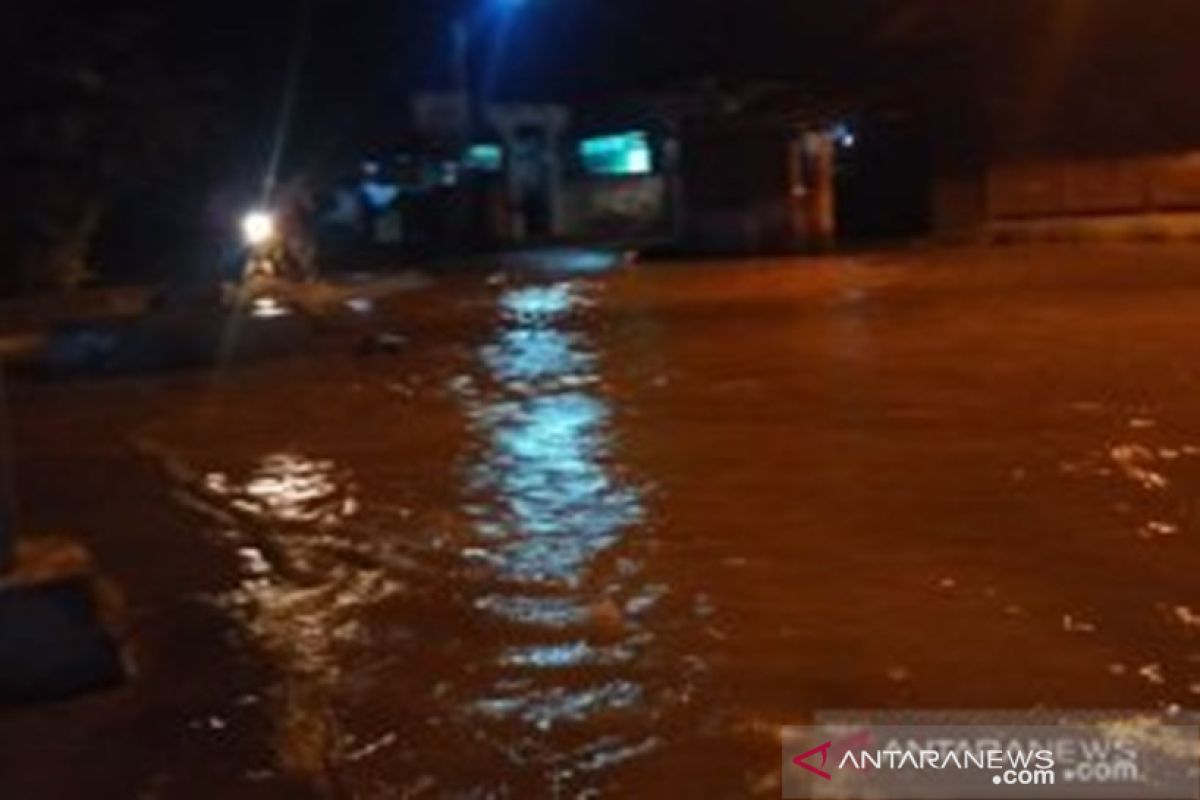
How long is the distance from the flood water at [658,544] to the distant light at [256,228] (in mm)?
15353

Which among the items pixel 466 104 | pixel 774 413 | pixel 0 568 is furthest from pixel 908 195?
pixel 0 568

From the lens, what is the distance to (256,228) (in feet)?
115

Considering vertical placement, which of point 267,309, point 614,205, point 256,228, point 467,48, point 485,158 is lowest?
point 614,205

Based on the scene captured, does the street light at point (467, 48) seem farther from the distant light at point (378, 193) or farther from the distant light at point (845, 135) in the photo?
the distant light at point (845, 135)

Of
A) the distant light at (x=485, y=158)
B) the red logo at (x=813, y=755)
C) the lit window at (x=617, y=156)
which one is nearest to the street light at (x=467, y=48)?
the distant light at (x=485, y=158)

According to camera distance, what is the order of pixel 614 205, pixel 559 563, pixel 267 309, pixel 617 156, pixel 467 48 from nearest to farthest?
1. pixel 559 563
2. pixel 267 309
3. pixel 467 48
4. pixel 614 205
5. pixel 617 156

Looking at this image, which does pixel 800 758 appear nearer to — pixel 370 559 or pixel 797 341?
pixel 370 559

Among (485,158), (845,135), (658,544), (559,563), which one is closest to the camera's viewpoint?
(559,563)

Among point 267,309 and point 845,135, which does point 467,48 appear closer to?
point 845,135

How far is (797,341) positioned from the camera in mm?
20094

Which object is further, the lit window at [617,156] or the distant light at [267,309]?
the lit window at [617,156]

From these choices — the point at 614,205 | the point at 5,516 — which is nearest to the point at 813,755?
the point at 5,516

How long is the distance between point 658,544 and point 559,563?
2.00 feet

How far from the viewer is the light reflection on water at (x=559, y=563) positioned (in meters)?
7.27
